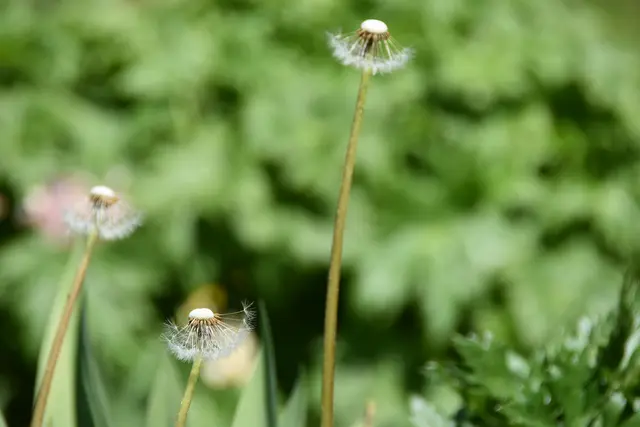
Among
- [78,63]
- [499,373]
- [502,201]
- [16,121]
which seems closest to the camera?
[499,373]

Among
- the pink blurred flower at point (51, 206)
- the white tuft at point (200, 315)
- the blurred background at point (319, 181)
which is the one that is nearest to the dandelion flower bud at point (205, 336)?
the white tuft at point (200, 315)

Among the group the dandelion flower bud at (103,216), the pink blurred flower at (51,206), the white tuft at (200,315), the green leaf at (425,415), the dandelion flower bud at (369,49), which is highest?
the pink blurred flower at (51,206)

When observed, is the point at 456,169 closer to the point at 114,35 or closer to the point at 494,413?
the point at 114,35

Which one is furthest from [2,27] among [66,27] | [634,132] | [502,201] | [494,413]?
[494,413]

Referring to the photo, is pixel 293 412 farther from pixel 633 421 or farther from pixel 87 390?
pixel 633 421

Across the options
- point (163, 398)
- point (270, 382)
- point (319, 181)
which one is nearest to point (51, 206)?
point (319, 181)

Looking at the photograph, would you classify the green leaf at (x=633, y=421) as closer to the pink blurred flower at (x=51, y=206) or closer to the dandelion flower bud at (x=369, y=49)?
the dandelion flower bud at (x=369, y=49)

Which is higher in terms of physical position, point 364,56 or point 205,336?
point 364,56
